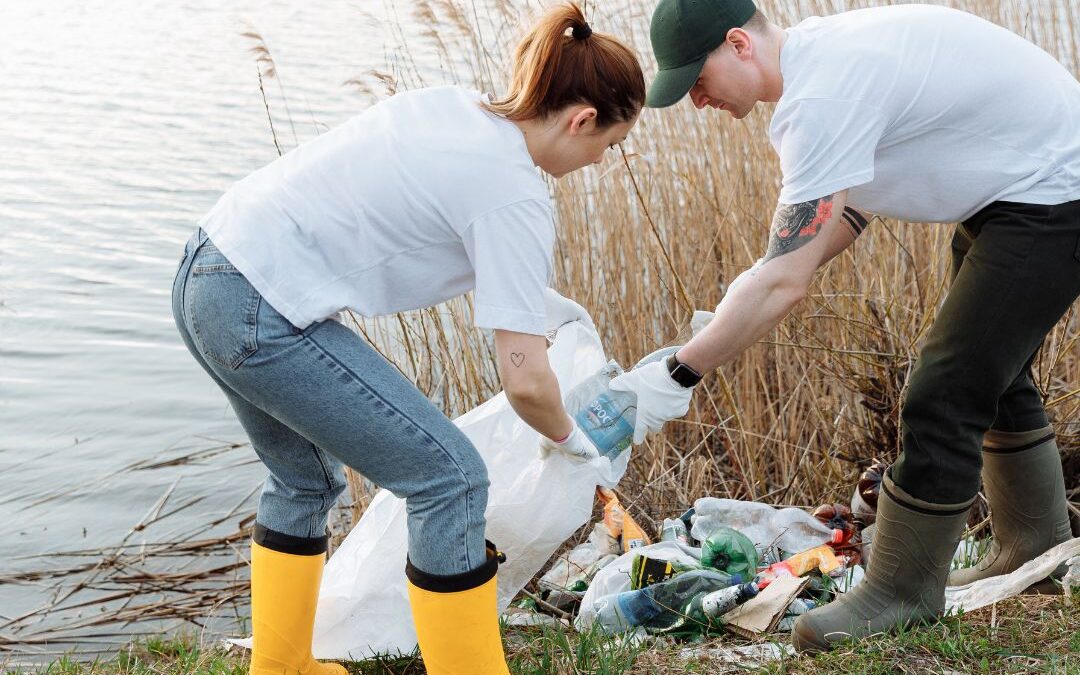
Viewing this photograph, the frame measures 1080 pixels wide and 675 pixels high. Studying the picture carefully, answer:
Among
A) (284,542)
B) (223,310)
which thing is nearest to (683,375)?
(284,542)

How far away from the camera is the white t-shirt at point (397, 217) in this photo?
1.89 meters

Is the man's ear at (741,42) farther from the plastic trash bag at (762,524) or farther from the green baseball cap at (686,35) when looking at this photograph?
the plastic trash bag at (762,524)

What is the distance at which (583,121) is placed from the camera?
197 centimetres

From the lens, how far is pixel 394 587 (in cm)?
249

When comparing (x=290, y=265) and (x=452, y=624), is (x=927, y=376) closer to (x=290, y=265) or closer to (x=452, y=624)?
(x=452, y=624)

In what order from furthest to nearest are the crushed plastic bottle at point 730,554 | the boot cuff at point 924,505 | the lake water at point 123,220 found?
the lake water at point 123,220 < the crushed plastic bottle at point 730,554 < the boot cuff at point 924,505

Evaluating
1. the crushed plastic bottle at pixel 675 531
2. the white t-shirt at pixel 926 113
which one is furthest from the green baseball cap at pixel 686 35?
the crushed plastic bottle at pixel 675 531

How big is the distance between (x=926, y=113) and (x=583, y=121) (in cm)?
76

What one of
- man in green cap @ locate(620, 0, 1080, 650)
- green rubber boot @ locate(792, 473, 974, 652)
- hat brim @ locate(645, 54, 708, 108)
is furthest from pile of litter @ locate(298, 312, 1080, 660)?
hat brim @ locate(645, 54, 708, 108)

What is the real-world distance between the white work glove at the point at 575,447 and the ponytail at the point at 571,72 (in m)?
0.64

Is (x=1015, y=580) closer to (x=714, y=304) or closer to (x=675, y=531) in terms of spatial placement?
(x=675, y=531)

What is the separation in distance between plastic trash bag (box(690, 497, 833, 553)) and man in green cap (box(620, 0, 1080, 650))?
26.6 inches

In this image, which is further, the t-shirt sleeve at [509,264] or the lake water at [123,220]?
the lake water at [123,220]

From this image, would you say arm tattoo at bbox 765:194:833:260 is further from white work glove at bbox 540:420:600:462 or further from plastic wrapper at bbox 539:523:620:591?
plastic wrapper at bbox 539:523:620:591
